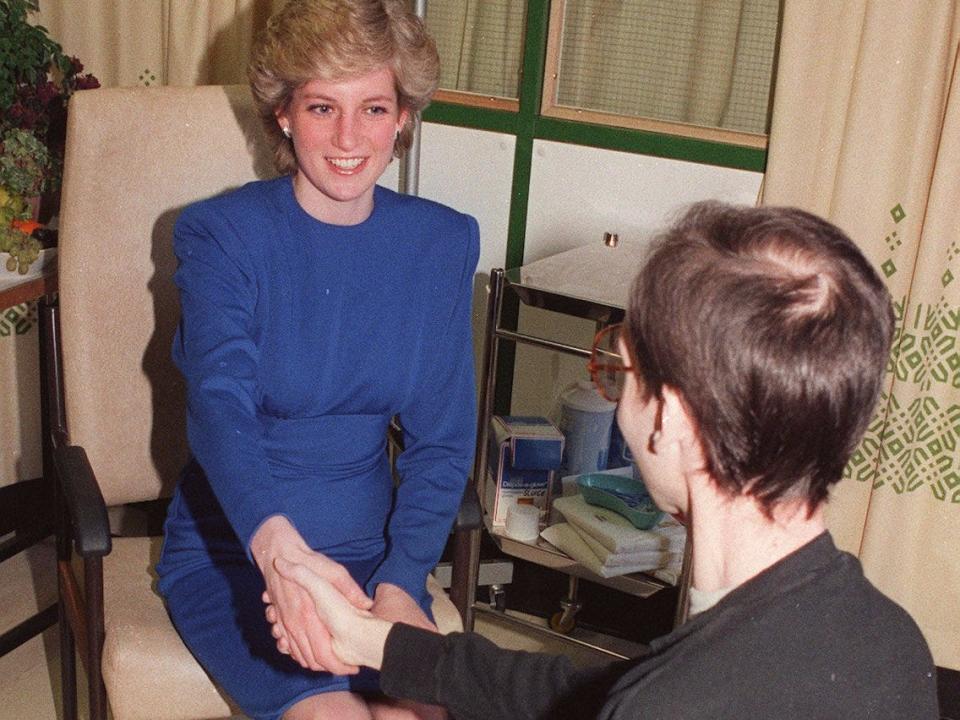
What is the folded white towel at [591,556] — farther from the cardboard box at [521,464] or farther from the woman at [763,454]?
the woman at [763,454]

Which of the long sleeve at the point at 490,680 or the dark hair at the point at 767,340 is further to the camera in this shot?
the long sleeve at the point at 490,680

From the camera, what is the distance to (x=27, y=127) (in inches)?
88.0

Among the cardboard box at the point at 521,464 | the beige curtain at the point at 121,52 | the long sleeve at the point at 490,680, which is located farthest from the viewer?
the beige curtain at the point at 121,52

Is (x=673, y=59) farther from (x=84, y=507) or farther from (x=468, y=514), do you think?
(x=84, y=507)

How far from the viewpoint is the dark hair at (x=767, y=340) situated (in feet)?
3.31

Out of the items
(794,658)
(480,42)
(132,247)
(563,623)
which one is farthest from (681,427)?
(480,42)

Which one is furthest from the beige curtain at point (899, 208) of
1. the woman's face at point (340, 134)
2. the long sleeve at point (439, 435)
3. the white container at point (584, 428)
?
the woman's face at point (340, 134)

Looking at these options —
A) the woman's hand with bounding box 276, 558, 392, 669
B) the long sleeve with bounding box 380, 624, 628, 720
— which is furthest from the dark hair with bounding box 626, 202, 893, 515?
the woman's hand with bounding box 276, 558, 392, 669

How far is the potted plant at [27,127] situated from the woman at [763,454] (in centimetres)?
144

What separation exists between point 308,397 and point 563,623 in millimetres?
1130

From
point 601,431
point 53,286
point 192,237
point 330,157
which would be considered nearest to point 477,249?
point 330,157

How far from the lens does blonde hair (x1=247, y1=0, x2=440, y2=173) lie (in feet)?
5.60

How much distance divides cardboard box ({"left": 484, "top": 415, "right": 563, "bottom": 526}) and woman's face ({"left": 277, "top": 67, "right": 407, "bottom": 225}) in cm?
75

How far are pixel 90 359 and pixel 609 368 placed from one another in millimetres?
987
